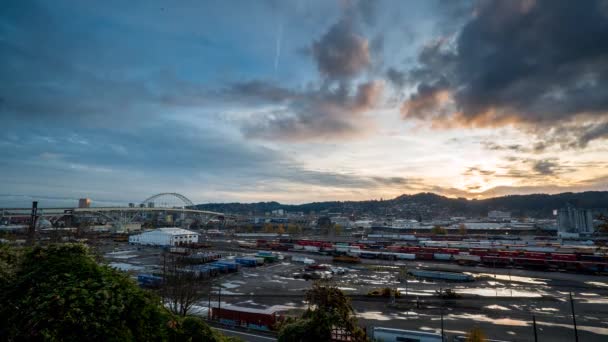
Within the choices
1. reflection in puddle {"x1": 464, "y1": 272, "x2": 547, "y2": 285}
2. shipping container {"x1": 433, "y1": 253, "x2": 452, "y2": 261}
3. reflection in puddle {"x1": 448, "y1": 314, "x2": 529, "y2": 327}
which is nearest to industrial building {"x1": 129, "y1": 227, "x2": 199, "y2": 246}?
shipping container {"x1": 433, "y1": 253, "x2": 452, "y2": 261}

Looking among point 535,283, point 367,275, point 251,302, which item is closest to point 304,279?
point 367,275

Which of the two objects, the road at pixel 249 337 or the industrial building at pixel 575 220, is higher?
the industrial building at pixel 575 220

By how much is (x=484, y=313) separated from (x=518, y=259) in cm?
4047

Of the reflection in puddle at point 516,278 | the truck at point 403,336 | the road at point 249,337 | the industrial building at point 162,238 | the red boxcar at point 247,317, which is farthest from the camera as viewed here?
the industrial building at point 162,238

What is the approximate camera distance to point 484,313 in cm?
3341

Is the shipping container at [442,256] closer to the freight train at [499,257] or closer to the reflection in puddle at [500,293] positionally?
the freight train at [499,257]

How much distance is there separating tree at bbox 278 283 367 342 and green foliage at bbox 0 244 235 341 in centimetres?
421

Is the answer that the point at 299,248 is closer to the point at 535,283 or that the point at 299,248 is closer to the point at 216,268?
the point at 216,268

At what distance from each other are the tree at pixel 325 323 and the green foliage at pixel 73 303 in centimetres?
421

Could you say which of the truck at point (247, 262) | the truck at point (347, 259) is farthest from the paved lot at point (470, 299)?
the truck at point (347, 259)

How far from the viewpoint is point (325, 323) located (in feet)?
34.1

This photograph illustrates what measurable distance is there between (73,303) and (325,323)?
7.44 m

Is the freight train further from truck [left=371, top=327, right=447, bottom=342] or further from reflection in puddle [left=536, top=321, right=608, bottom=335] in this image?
truck [left=371, top=327, right=447, bottom=342]

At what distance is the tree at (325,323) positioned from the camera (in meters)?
10.4
